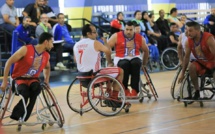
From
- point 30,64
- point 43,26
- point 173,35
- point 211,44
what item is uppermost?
point 43,26

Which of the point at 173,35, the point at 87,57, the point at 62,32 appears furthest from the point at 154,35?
the point at 87,57

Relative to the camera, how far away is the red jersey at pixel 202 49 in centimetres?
931

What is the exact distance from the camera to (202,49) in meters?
9.34

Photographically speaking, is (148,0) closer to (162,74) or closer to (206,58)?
(162,74)

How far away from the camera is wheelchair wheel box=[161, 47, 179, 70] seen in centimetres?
1673

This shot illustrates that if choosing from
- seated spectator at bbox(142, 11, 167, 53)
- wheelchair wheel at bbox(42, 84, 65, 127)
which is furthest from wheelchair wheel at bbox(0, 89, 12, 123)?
seated spectator at bbox(142, 11, 167, 53)

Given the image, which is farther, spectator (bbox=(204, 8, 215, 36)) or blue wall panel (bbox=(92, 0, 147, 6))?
blue wall panel (bbox=(92, 0, 147, 6))

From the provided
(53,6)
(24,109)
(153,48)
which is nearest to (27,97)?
(24,109)

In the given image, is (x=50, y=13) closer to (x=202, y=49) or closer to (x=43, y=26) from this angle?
(x=43, y=26)

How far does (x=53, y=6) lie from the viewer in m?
18.6

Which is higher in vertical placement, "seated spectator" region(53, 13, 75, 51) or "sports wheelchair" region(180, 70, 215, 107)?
"seated spectator" region(53, 13, 75, 51)

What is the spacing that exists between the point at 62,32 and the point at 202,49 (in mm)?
6435

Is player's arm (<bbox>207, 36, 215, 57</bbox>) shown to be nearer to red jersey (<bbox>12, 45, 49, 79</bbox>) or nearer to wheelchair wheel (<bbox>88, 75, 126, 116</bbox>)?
wheelchair wheel (<bbox>88, 75, 126, 116</bbox>)

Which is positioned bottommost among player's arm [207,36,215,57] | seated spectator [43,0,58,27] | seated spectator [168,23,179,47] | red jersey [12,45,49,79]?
red jersey [12,45,49,79]
